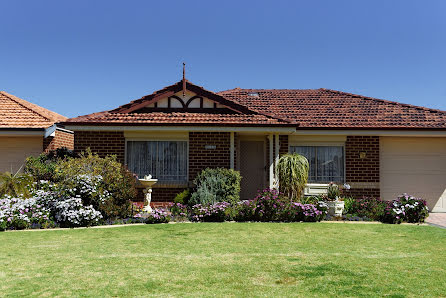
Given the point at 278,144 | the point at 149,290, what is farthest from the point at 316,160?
the point at 149,290

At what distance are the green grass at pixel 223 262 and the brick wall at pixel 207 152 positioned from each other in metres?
4.07

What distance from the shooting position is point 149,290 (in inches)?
182

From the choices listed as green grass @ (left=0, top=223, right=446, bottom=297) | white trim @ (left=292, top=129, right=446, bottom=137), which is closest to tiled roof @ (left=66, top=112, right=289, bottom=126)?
white trim @ (left=292, top=129, right=446, bottom=137)

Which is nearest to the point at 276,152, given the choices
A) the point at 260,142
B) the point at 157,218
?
the point at 260,142

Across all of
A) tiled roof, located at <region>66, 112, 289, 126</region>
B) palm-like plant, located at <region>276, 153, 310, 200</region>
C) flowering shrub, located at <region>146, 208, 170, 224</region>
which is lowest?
flowering shrub, located at <region>146, 208, 170, 224</region>

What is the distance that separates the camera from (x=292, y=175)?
1220cm

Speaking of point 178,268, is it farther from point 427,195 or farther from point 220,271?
point 427,195

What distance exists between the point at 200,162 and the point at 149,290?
8.65 meters

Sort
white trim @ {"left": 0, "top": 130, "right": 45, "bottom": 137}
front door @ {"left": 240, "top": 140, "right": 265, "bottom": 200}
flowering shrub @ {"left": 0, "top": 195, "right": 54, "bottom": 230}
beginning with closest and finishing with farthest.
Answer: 1. flowering shrub @ {"left": 0, "top": 195, "right": 54, "bottom": 230}
2. white trim @ {"left": 0, "top": 130, "right": 45, "bottom": 137}
3. front door @ {"left": 240, "top": 140, "right": 265, "bottom": 200}

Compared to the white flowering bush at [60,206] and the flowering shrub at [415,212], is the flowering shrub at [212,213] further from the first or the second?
the flowering shrub at [415,212]

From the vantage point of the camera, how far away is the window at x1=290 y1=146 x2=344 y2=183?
14234 mm

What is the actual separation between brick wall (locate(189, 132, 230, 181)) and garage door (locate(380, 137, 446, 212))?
6047 mm

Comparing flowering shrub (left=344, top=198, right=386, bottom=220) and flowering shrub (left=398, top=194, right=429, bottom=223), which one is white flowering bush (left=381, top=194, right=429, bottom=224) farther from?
flowering shrub (left=344, top=198, right=386, bottom=220)

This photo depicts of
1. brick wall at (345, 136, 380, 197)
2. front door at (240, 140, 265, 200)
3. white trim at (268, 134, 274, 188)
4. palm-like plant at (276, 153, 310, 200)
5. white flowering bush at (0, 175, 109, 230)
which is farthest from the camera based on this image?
front door at (240, 140, 265, 200)
